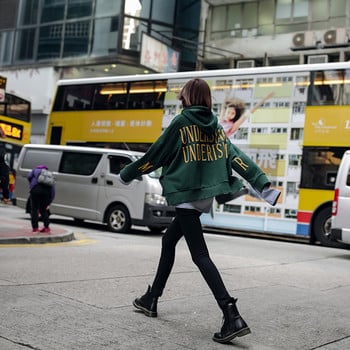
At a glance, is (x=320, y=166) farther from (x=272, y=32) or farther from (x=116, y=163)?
(x=272, y=32)

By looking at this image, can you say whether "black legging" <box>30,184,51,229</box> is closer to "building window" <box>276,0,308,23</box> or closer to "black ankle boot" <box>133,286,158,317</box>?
"black ankle boot" <box>133,286,158,317</box>

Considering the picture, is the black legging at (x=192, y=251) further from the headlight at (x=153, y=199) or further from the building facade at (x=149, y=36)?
the building facade at (x=149, y=36)

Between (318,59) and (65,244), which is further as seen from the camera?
(318,59)

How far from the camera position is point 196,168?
150 inches

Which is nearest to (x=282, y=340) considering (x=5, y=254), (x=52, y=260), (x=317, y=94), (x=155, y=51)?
(x=52, y=260)

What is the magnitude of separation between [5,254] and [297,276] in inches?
157

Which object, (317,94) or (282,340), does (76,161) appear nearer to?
(317,94)

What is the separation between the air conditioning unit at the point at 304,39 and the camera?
82.6ft

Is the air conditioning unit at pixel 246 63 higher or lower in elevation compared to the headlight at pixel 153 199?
higher

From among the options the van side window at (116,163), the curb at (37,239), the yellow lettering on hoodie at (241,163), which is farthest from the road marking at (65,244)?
the yellow lettering on hoodie at (241,163)

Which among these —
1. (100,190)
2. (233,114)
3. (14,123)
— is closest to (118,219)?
(100,190)

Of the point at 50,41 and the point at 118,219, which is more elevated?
the point at 50,41

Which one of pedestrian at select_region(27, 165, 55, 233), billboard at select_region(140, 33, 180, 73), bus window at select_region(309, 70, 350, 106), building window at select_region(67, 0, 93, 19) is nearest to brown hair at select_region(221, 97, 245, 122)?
bus window at select_region(309, 70, 350, 106)

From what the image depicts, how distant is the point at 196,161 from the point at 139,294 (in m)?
1.84
